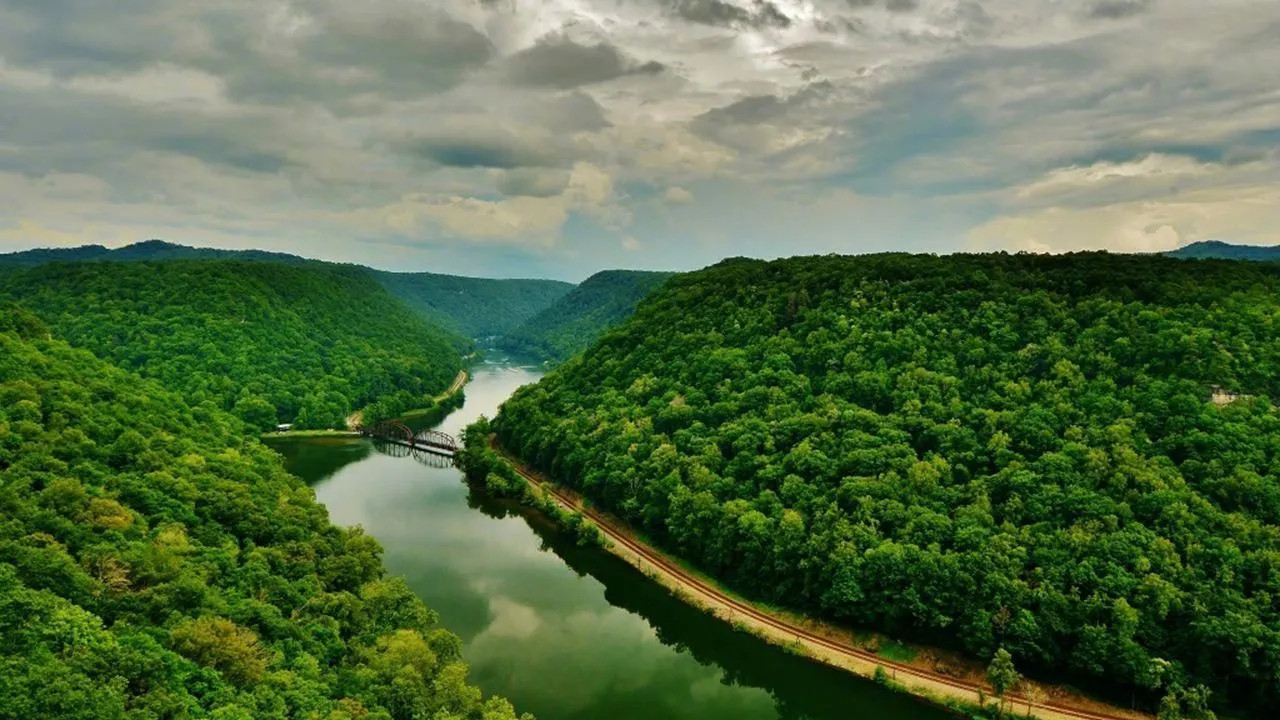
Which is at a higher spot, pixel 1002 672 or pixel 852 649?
pixel 1002 672

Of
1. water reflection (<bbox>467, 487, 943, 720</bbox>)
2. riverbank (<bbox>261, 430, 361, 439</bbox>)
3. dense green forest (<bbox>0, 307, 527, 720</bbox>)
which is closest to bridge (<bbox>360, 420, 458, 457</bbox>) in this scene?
riverbank (<bbox>261, 430, 361, 439</bbox>)

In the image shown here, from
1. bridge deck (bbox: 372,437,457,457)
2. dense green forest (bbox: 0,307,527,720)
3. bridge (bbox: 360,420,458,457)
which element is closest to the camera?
dense green forest (bbox: 0,307,527,720)

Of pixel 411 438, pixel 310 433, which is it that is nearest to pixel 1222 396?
pixel 411 438

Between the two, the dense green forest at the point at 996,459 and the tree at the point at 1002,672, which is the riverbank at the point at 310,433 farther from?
the tree at the point at 1002,672

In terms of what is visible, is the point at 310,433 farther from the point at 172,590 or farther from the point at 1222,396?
the point at 1222,396

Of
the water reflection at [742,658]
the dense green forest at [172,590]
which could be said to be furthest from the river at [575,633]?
the dense green forest at [172,590]

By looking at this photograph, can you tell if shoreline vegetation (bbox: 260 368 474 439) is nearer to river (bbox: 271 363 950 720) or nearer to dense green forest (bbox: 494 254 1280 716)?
river (bbox: 271 363 950 720)
